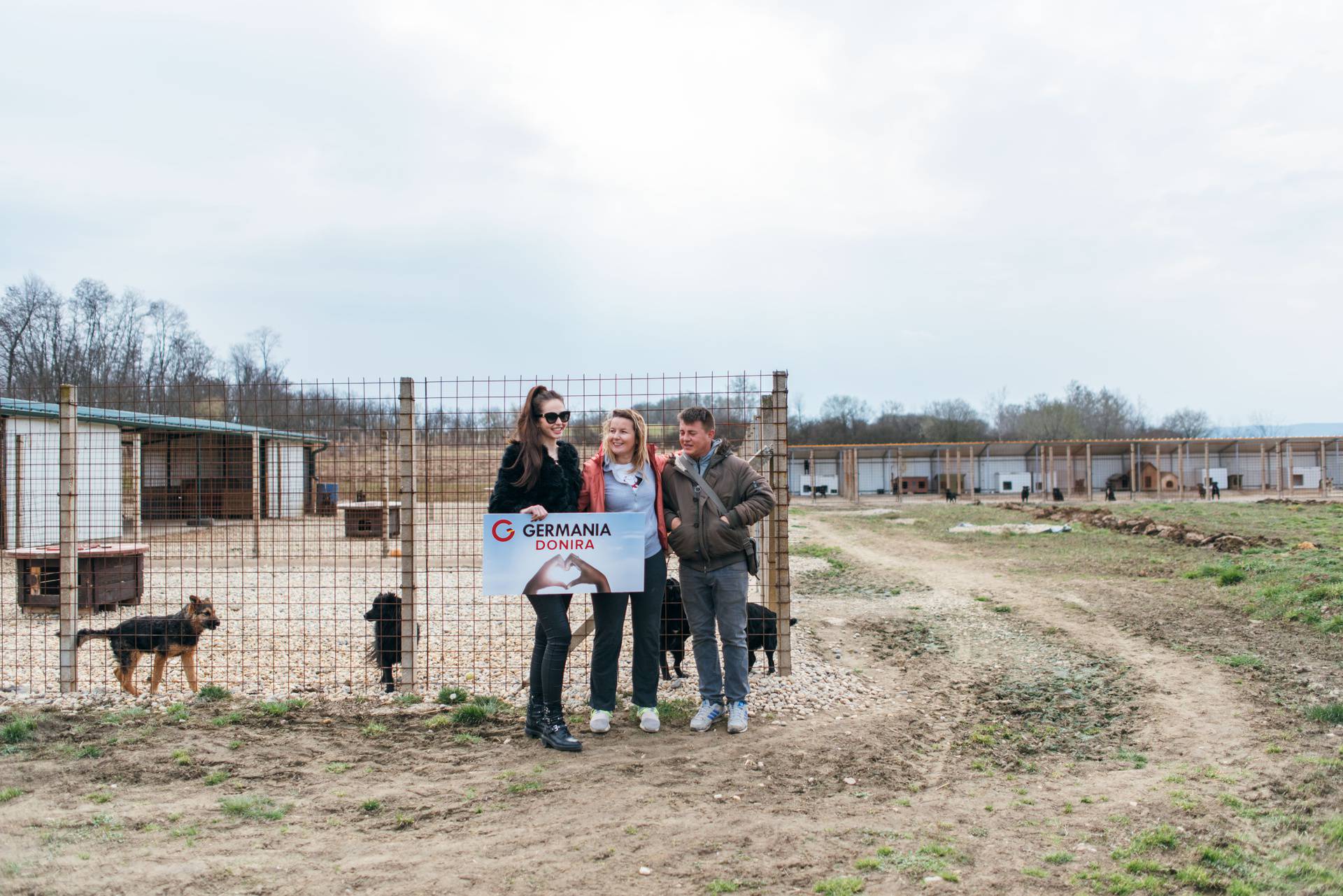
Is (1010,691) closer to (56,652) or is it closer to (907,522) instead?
(56,652)

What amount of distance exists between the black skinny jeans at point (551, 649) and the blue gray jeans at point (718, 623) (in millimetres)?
832

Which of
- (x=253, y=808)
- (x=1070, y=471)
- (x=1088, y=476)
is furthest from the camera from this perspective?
(x=1070, y=471)

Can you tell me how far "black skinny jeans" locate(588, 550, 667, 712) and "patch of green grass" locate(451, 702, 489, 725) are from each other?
73cm

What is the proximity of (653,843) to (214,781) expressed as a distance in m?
2.36

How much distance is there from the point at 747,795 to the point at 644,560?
1449mm

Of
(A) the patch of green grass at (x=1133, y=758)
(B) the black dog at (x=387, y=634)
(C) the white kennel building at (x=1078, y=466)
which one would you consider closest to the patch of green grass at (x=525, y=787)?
(B) the black dog at (x=387, y=634)

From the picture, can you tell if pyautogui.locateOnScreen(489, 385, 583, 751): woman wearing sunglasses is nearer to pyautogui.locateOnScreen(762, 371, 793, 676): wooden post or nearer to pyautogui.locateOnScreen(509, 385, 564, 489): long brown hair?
pyautogui.locateOnScreen(509, 385, 564, 489): long brown hair

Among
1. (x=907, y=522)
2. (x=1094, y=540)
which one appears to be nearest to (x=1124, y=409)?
(x=907, y=522)

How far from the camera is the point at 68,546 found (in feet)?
19.1

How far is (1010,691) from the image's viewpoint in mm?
6234

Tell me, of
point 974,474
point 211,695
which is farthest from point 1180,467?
point 211,695

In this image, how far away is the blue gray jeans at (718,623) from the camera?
5.09 meters

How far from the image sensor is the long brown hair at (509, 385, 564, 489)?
15.5 ft

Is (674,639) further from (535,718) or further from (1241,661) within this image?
→ (1241,661)
